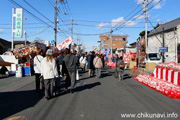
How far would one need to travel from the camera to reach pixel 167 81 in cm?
778

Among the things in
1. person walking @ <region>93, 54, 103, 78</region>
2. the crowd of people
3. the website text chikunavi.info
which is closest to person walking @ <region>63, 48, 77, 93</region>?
the crowd of people

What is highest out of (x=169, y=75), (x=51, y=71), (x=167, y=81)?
(x=51, y=71)

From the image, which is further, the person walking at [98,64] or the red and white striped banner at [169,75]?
the person walking at [98,64]

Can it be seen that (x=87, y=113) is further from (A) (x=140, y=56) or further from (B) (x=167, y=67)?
(A) (x=140, y=56)

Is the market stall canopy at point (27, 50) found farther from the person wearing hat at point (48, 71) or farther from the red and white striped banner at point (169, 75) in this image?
the red and white striped banner at point (169, 75)

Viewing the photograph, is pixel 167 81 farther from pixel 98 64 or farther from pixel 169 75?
pixel 98 64

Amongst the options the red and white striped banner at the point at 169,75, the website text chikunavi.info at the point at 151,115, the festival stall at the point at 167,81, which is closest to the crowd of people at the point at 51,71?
the website text chikunavi.info at the point at 151,115

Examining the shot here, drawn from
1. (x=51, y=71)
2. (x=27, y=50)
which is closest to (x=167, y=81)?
(x=51, y=71)

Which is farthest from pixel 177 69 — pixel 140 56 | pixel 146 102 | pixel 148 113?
Result: pixel 140 56

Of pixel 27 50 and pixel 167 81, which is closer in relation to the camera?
pixel 167 81

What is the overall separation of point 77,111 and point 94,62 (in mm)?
6968

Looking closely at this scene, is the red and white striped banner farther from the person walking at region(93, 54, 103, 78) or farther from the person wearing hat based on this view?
the person wearing hat

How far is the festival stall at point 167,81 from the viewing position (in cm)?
612

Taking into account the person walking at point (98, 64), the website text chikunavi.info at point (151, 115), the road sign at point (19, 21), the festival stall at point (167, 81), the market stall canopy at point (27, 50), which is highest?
the road sign at point (19, 21)
